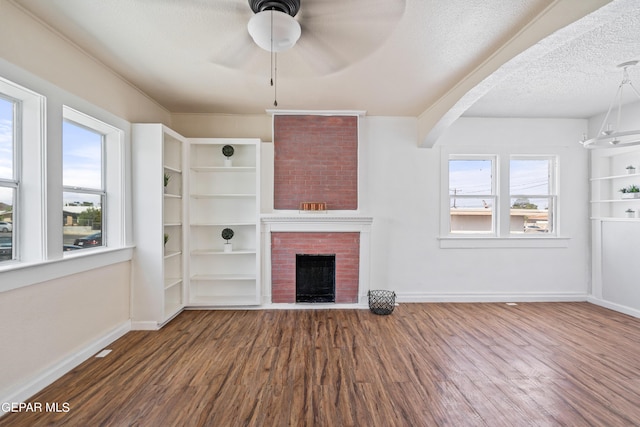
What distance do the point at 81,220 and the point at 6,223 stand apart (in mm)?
673

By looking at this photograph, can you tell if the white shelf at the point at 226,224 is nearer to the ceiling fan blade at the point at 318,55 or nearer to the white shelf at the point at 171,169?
the white shelf at the point at 171,169

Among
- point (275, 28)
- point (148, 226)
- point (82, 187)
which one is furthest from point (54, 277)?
point (275, 28)

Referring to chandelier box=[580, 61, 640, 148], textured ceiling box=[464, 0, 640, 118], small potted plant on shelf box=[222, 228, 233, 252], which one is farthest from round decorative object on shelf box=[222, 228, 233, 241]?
chandelier box=[580, 61, 640, 148]

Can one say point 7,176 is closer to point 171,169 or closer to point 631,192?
A: point 171,169

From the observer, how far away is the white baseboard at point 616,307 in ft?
11.7

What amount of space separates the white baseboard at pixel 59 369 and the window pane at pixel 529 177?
5439 mm

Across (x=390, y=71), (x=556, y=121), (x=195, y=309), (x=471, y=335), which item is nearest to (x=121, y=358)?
(x=195, y=309)

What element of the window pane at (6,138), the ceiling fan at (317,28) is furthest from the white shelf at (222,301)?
the ceiling fan at (317,28)

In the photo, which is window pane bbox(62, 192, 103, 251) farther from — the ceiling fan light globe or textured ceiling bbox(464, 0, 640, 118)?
textured ceiling bbox(464, 0, 640, 118)

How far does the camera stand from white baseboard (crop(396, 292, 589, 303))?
161 inches

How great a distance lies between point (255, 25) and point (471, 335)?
11.4ft

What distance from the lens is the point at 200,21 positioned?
1.99 m

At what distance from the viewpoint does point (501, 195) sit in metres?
4.17

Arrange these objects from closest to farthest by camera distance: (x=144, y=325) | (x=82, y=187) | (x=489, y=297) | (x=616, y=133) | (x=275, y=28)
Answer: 1. (x=275, y=28)
2. (x=616, y=133)
3. (x=82, y=187)
4. (x=144, y=325)
5. (x=489, y=297)
